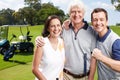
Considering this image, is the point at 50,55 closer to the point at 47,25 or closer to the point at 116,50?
the point at 47,25

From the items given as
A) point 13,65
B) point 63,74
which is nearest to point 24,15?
point 13,65

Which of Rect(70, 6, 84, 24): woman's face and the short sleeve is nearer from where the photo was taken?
the short sleeve

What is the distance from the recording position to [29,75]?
1055cm

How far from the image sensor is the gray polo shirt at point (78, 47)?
4.52 m

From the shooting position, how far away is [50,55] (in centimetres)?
436

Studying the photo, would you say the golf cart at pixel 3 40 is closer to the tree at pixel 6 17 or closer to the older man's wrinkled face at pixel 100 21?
the older man's wrinkled face at pixel 100 21

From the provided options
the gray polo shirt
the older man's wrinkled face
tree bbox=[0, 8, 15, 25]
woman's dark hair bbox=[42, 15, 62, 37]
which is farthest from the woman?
tree bbox=[0, 8, 15, 25]

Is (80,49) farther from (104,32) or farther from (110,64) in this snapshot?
(110,64)

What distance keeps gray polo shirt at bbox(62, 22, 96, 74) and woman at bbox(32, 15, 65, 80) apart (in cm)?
12

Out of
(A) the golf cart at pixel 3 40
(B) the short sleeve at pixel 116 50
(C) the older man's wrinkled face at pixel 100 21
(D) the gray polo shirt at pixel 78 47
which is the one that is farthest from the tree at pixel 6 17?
(B) the short sleeve at pixel 116 50

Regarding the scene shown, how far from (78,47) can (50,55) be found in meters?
0.42

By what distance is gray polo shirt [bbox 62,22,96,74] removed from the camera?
4.52 meters

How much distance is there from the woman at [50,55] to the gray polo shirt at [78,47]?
0.12 meters

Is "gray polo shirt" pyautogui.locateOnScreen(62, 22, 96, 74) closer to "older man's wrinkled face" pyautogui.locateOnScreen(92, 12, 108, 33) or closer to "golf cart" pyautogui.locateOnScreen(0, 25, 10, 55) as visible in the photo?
"older man's wrinkled face" pyautogui.locateOnScreen(92, 12, 108, 33)
